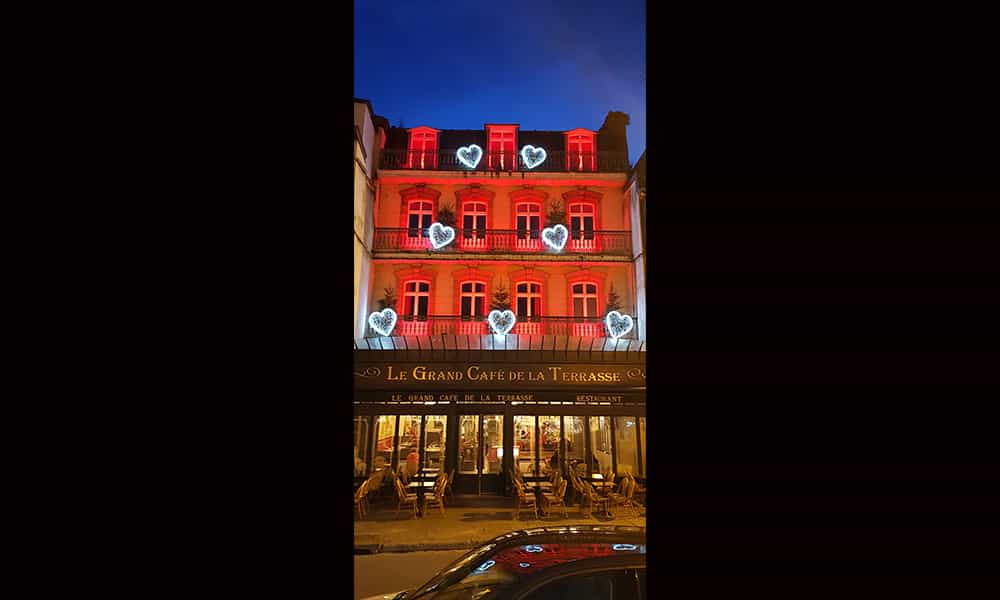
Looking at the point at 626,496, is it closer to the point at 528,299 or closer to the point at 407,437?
the point at 528,299

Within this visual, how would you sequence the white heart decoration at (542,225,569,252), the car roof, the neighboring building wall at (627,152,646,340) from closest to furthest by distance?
the car roof, the neighboring building wall at (627,152,646,340), the white heart decoration at (542,225,569,252)

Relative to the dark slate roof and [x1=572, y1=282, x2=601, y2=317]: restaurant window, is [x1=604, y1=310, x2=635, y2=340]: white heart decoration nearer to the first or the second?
the dark slate roof

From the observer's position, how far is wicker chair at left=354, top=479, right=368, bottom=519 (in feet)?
35.2

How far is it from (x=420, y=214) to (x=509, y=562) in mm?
13035

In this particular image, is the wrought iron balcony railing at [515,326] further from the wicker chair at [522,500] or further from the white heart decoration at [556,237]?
the wicker chair at [522,500]

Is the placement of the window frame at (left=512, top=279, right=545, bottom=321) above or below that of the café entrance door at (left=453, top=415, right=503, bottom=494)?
above

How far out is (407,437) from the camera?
47.4 ft

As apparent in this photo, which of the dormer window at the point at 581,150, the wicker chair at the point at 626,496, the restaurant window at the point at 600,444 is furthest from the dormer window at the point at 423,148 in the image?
the wicker chair at the point at 626,496

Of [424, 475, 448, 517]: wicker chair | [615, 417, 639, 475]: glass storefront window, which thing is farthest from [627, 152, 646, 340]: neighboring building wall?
[424, 475, 448, 517]: wicker chair

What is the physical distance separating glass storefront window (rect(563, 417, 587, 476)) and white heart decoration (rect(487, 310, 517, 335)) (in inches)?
117

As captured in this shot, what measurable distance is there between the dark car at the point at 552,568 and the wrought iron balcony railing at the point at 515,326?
1061 centimetres
